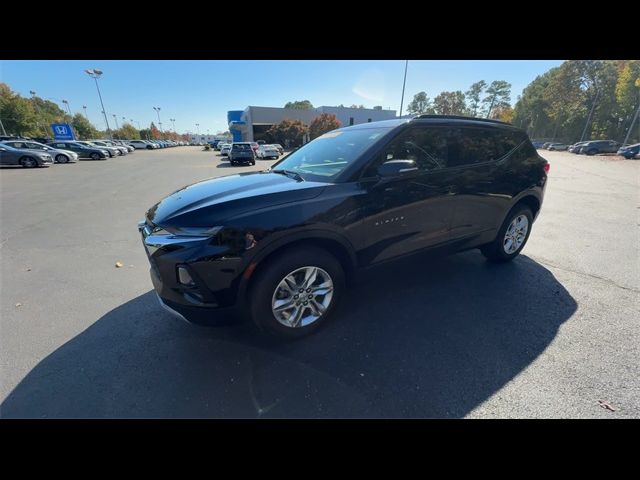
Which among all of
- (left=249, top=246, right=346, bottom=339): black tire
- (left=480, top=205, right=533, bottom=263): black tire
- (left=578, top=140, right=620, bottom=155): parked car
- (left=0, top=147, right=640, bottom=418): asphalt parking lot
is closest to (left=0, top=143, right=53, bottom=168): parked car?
(left=0, top=147, right=640, bottom=418): asphalt parking lot

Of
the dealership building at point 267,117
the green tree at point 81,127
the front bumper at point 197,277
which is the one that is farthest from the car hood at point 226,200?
the green tree at point 81,127

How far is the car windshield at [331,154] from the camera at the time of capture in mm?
2721

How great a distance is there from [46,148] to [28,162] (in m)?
3.42

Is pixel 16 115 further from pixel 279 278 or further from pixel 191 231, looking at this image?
pixel 279 278

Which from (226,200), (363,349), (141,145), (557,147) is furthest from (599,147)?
(141,145)

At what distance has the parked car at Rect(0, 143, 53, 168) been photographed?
17578 mm

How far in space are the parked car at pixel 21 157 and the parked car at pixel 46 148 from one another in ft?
2.55

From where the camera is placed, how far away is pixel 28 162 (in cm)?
A: 1822

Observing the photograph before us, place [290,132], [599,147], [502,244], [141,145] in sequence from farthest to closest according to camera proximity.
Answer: [141,145]
[290,132]
[599,147]
[502,244]

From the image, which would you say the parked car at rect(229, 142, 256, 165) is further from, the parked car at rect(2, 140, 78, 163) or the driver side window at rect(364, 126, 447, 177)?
the driver side window at rect(364, 126, 447, 177)

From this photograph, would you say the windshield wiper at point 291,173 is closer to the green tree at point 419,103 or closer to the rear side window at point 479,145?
the rear side window at point 479,145

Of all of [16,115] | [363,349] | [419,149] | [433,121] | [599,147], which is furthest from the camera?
[16,115]
